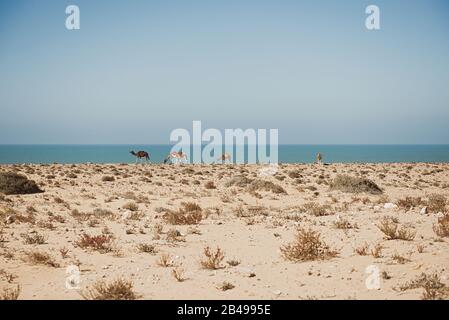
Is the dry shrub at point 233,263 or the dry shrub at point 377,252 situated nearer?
the dry shrub at point 377,252

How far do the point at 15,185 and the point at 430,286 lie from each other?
20457 millimetres

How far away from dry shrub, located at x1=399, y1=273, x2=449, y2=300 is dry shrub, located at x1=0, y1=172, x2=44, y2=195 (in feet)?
64.5

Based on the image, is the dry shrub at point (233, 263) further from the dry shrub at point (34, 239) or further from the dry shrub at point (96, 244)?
the dry shrub at point (34, 239)

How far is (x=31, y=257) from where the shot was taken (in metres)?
8.97

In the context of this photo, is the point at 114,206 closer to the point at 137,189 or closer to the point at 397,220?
the point at 137,189

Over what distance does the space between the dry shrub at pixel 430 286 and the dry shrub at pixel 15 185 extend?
19.7 m

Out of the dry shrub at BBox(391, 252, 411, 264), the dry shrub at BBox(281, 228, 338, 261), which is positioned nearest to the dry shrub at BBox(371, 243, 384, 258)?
the dry shrub at BBox(391, 252, 411, 264)

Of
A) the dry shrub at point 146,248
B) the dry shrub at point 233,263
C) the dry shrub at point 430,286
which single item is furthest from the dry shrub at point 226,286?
the dry shrub at point 146,248

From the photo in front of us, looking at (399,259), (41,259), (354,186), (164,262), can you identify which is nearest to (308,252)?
(399,259)

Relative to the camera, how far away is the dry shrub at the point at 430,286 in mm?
5910

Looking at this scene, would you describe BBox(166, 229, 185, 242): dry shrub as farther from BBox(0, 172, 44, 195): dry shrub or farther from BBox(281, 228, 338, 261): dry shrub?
BBox(0, 172, 44, 195): dry shrub

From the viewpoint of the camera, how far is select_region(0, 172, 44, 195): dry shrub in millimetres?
20734

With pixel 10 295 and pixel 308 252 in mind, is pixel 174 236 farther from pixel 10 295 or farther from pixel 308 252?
pixel 10 295

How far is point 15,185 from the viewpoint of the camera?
2114 cm
